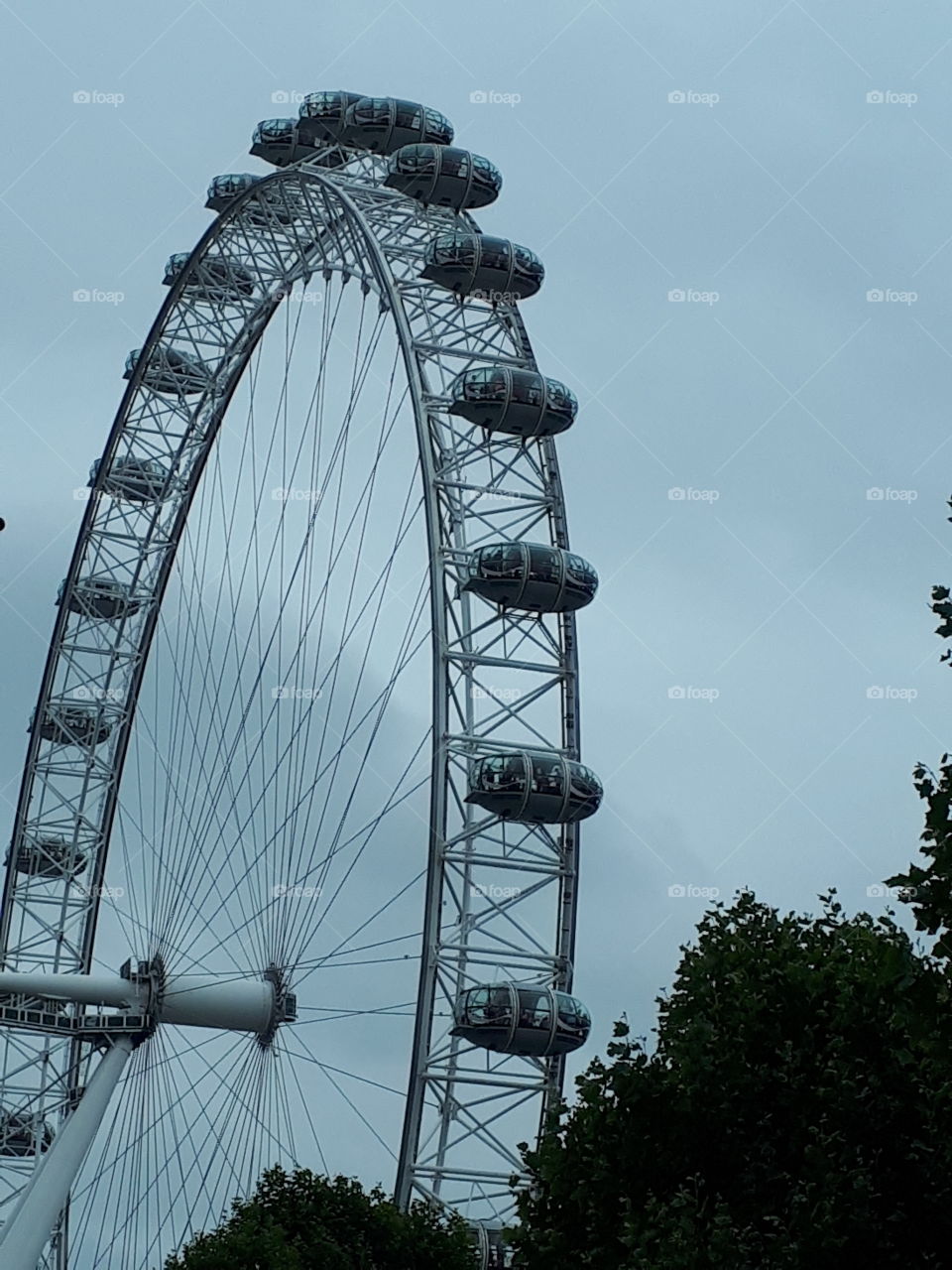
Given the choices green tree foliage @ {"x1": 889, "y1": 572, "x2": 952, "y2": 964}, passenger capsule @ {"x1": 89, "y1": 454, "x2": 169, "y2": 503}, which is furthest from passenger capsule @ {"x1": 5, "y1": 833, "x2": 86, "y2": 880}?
green tree foliage @ {"x1": 889, "y1": 572, "x2": 952, "y2": 964}

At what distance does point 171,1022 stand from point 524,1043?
6.44 metres

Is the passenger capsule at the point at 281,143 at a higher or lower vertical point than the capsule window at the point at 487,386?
higher

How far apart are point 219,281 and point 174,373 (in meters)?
3.26

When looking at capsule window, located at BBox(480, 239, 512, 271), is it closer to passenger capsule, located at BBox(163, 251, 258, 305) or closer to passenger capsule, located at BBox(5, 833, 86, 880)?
passenger capsule, located at BBox(163, 251, 258, 305)

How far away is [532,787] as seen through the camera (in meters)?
42.1

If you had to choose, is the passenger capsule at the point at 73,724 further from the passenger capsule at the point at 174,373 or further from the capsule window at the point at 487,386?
the capsule window at the point at 487,386

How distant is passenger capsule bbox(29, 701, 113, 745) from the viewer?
6212 cm

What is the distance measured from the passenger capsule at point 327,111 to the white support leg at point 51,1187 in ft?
75.4

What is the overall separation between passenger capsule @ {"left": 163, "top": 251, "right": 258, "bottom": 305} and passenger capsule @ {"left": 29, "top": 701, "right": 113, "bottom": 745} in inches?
463

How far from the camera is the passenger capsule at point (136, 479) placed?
199 feet

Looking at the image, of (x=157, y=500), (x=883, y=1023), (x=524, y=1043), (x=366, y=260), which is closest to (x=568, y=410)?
(x=366, y=260)

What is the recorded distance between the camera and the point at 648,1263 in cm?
2456

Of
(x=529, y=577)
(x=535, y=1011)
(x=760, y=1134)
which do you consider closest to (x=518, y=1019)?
(x=535, y=1011)

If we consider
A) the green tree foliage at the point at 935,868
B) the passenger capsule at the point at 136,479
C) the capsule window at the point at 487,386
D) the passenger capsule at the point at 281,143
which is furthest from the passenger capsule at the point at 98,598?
the green tree foliage at the point at 935,868
